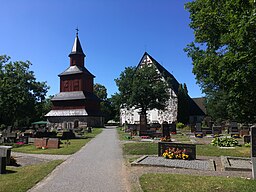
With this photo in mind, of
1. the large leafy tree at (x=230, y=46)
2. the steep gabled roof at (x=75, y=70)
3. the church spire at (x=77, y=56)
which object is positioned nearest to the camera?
the large leafy tree at (x=230, y=46)

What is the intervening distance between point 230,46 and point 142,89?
3576cm

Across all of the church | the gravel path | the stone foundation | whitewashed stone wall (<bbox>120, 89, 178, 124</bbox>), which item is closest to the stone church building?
whitewashed stone wall (<bbox>120, 89, 178, 124</bbox>)

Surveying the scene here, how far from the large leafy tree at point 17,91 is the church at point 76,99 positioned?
180 inches

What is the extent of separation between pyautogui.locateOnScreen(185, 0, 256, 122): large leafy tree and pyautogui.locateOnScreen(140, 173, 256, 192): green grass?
5023mm

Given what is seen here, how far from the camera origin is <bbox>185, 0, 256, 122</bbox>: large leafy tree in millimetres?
9883

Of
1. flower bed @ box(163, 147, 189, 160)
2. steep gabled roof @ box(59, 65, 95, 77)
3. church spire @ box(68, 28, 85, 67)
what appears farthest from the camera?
church spire @ box(68, 28, 85, 67)

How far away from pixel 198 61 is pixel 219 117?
37.3m

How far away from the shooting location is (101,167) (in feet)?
36.1

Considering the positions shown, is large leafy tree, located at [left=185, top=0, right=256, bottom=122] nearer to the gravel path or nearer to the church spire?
the gravel path

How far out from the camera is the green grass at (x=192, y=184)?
7.33 metres

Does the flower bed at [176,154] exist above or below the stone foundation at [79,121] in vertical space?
below

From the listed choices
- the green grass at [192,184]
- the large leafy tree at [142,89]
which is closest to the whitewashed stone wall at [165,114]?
the large leafy tree at [142,89]

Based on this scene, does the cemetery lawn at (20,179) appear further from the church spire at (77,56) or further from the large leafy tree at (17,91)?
the church spire at (77,56)

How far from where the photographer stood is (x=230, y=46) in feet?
41.7
